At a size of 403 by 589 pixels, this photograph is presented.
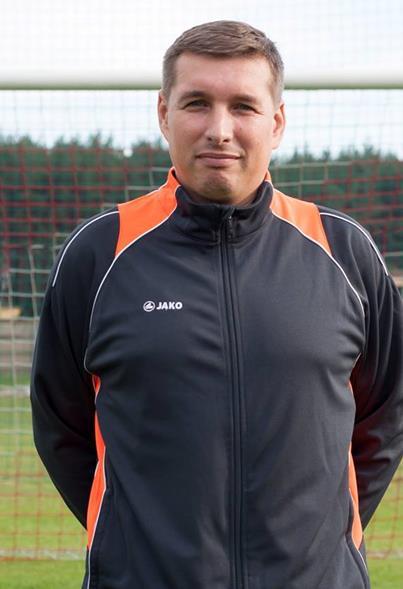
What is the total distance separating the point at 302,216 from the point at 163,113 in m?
0.40

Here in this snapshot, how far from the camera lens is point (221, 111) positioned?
98.6 inches

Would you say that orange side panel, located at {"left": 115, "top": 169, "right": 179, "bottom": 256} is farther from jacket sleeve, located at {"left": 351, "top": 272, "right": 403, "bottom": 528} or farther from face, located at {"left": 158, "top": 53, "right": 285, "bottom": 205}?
jacket sleeve, located at {"left": 351, "top": 272, "right": 403, "bottom": 528}

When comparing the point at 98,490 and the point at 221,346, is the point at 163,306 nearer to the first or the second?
the point at 221,346

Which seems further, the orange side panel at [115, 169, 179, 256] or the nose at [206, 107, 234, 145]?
the orange side panel at [115, 169, 179, 256]

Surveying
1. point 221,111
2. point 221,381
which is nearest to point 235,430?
point 221,381

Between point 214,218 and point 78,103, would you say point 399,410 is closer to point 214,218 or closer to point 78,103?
point 214,218

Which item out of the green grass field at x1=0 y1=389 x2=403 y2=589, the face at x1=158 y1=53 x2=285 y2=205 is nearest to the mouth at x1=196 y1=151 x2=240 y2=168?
the face at x1=158 y1=53 x2=285 y2=205

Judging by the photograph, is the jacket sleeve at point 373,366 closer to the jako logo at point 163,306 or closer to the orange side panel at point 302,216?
the orange side panel at point 302,216

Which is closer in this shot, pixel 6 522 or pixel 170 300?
pixel 170 300

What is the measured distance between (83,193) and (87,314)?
4.93 m

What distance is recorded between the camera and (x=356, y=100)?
6.06 m

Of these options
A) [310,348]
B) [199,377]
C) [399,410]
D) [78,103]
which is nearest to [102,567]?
[199,377]

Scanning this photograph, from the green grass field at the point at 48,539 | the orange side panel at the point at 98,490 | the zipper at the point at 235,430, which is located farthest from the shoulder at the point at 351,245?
the green grass field at the point at 48,539

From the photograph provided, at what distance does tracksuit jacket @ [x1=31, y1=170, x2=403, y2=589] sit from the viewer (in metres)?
2.39
